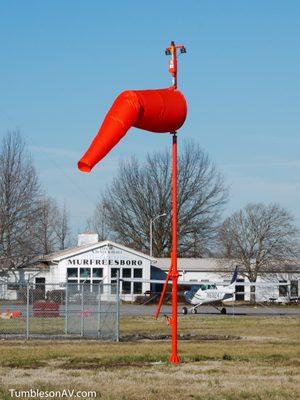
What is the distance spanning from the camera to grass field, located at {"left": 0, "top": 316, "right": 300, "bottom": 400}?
12.0 metres

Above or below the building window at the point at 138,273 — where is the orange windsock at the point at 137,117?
above

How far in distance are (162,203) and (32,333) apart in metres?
51.9

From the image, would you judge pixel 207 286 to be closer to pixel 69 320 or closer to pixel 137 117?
pixel 69 320

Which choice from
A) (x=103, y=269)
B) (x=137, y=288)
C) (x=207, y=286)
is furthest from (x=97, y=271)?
(x=207, y=286)

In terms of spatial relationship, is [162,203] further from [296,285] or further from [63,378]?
[63,378]

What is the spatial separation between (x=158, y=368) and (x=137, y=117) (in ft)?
14.9

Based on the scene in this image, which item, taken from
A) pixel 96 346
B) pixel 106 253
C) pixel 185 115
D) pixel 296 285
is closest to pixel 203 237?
pixel 296 285

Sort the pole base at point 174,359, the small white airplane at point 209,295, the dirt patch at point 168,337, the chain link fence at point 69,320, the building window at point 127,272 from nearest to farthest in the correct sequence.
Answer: the pole base at point 174,359 < the dirt patch at point 168,337 < the chain link fence at point 69,320 < the small white airplane at point 209,295 < the building window at point 127,272

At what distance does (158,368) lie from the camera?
1495cm

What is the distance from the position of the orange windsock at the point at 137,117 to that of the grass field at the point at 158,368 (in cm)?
361

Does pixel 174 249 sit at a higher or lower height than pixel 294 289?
higher

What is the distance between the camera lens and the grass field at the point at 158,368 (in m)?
12.0

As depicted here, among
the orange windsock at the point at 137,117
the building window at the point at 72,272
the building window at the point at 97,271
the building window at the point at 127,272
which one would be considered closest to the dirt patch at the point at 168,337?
the orange windsock at the point at 137,117

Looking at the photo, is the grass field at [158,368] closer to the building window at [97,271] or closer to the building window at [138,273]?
the building window at [97,271]
